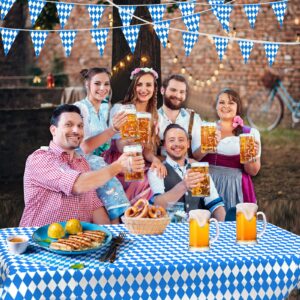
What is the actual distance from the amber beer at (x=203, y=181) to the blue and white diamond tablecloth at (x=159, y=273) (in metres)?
0.76

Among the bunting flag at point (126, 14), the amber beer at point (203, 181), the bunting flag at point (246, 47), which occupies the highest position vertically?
the bunting flag at point (126, 14)

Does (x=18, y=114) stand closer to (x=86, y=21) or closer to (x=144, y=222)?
(x=86, y=21)

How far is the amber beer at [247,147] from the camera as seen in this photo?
480 cm

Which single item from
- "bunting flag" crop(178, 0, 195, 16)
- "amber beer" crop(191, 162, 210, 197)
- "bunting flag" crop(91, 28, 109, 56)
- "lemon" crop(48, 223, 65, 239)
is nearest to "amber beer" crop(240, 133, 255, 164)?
"amber beer" crop(191, 162, 210, 197)

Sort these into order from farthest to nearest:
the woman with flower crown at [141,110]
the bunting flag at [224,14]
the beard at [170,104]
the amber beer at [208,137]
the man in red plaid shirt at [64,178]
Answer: the bunting flag at [224,14], the beard at [170,104], the woman with flower crown at [141,110], the amber beer at [208,137], the man in red plaid shirt at [64,178]

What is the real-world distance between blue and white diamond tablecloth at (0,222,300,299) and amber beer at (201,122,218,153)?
157 cm

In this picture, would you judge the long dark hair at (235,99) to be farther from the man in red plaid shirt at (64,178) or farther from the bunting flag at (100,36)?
the man in red plaid shirt at (64,178)

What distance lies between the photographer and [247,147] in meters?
4.85

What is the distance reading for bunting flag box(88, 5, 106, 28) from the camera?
5555mm

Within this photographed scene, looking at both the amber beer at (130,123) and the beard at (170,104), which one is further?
the beard at (170,104)

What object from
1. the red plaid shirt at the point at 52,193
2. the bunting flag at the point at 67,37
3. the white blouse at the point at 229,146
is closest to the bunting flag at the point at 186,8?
the bunting flag at the point at 67,37

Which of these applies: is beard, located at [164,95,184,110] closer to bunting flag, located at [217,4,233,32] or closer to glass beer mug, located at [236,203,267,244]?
bunting flag, located at [217,4,233,32]

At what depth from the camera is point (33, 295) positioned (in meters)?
2.99

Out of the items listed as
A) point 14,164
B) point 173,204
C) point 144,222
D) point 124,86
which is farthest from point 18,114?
point 144,222
